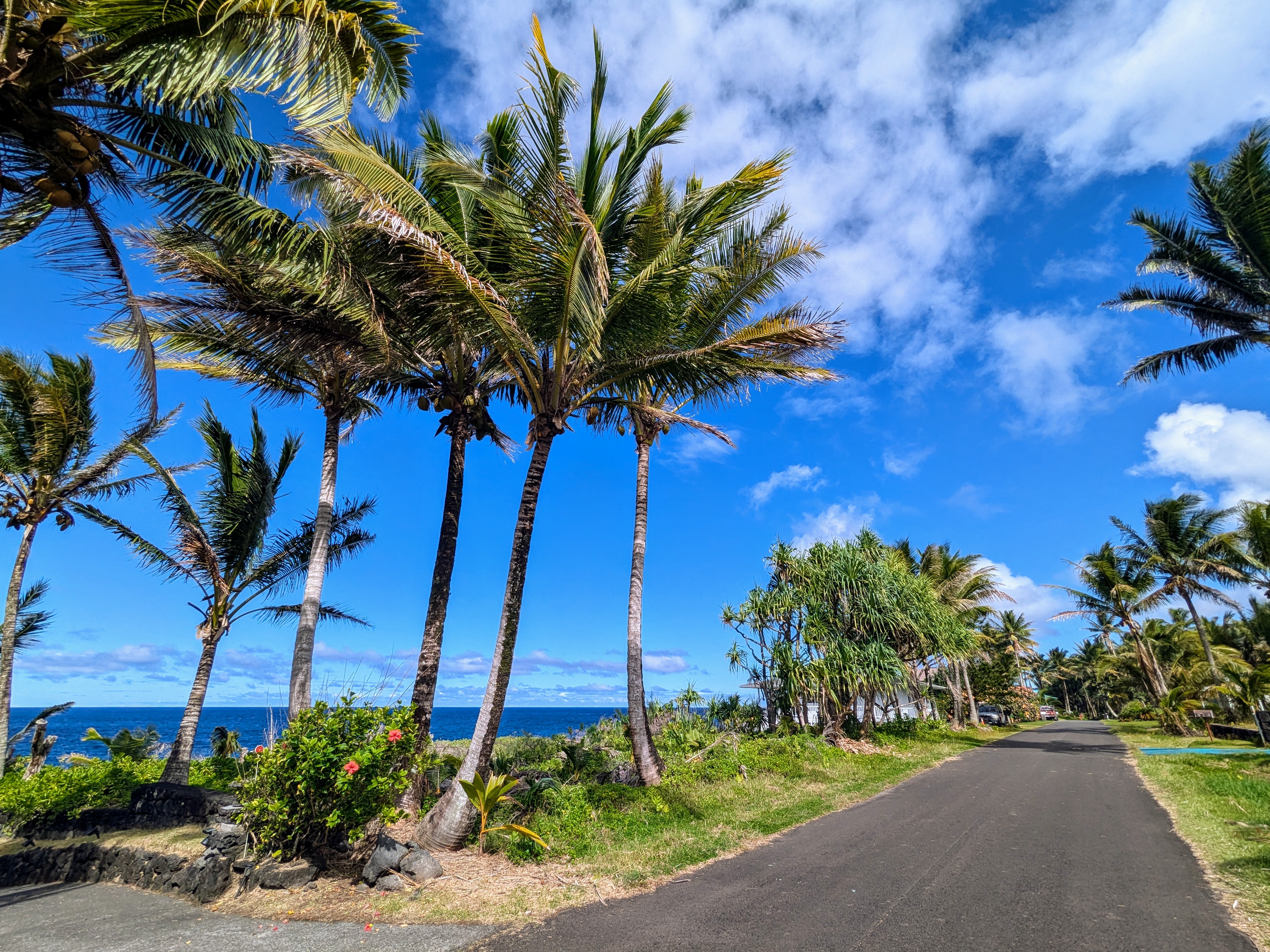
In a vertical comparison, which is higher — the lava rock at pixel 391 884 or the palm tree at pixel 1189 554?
the palm tree at pixel 1189 554

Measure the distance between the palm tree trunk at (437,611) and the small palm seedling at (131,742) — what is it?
421 inches

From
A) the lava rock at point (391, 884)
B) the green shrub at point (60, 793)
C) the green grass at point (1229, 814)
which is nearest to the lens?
the green grass at point (1229, 814)

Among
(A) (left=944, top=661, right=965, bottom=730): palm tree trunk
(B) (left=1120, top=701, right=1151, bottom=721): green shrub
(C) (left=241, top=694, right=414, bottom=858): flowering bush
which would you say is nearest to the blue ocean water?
(C) (left=241, top=694, right=414, bottom=858): flowering bush

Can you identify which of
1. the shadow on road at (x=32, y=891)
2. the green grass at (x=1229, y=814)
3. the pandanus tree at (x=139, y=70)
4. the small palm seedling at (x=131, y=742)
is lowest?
the green grass at (x=1229, y=814)

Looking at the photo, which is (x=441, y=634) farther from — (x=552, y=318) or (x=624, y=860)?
(x=552, y=318)

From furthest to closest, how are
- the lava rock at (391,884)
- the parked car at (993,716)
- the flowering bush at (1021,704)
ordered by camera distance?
the parked car at (993,716)
the flowering bush at (1021,704)
the lava rock at (391,884)

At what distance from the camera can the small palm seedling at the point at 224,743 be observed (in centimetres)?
1633

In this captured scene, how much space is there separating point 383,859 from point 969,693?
38.5 metres

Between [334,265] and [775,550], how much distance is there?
54.2 ft

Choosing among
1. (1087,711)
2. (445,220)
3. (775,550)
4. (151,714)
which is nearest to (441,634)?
(445,220)

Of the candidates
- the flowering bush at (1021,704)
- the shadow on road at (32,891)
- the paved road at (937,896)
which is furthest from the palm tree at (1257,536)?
the shadow on road at (32,891)

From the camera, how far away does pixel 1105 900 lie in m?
5.20

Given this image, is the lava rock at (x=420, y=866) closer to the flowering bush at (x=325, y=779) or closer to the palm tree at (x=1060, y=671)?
the flowering bush at (x=325, y=779)

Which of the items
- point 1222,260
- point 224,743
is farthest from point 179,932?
point 1222,260
